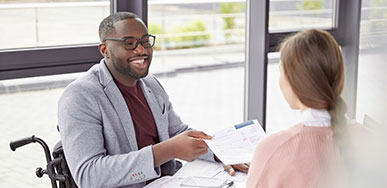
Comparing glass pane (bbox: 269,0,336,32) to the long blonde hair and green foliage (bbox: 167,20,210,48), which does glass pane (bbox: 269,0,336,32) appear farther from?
the long blonde hair

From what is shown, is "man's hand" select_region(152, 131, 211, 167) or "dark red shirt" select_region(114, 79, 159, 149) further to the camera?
"dark red shirt" select_region(114, 79, 159, 149)

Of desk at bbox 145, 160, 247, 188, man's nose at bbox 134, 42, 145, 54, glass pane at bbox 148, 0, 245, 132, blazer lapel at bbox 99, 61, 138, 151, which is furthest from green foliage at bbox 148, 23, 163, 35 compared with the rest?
desk at bbox 145, 160, 247, 188

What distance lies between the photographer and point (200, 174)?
1.74 metres

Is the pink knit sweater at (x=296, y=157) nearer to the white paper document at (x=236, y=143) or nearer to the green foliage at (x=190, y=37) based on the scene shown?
the white paper document at (x=236, y=143)

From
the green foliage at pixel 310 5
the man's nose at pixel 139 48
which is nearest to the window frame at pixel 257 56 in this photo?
the green foliage at pixel 310 5

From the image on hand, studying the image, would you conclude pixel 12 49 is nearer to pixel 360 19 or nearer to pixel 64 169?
pixel 64 169

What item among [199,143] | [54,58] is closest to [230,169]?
[199,143]

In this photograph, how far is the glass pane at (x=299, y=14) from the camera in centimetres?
304

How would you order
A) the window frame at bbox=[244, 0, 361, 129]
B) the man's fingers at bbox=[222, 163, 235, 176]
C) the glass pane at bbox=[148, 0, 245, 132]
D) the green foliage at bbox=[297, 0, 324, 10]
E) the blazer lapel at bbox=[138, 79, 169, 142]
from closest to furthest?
the man's fingers at bbox=[222, 163, 235, 176]
the blazer lapel at bbox=[138, 79, 169, 142]
the window frame at bbox=[244, 0, 361, 129]
the glass pane at bbox=[148, 0, 245, 132]
the green foliage at bbox=[297, 0, 324, 10]

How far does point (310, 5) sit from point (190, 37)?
2069 millimetres

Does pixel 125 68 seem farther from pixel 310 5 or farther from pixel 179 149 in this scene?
pixel 310 5

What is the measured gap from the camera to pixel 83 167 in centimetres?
163

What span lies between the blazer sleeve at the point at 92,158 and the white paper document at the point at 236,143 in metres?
0.25

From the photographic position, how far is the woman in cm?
104
